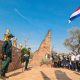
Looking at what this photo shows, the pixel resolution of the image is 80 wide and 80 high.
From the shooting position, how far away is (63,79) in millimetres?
14164

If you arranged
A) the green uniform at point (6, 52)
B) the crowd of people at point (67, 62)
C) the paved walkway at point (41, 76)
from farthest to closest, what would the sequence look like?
1. the crowd of people at point (67, 62)
2. the paved walkway at point (41, 76)
3. the green uniform at point (6, 52)

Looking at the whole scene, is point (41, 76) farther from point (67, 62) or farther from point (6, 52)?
point (67, 62)

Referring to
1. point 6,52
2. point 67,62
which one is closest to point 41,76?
point 6,52

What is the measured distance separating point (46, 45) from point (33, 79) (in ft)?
70.4

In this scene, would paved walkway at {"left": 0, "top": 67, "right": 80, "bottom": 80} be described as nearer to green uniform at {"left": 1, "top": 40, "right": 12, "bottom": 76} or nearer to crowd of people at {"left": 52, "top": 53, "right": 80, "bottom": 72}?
green uniform at {"left": 1, "top": 40, "right": 12, "bottom": 76}

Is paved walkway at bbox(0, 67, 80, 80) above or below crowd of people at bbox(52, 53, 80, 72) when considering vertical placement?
below

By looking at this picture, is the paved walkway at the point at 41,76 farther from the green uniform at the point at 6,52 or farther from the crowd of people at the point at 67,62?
the crowd of people at the point at 67,62

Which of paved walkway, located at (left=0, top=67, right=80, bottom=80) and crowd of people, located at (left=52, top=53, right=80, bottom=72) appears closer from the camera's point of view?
paved walkway, located at (left=0, top=67, right=80, bottom=80)

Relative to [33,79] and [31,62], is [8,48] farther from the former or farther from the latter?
[31,62]

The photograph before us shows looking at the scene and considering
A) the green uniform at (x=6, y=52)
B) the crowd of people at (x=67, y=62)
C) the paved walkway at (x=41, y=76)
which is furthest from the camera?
the crowd of people at (x=67, y=62)

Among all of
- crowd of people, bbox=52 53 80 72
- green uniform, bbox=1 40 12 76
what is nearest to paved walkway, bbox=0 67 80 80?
green uniform, bbox=1 40 12 76

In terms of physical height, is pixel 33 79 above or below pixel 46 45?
below


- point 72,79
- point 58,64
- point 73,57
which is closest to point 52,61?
point 58,64

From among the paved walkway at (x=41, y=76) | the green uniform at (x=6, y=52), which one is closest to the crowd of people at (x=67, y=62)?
the paved walkway at (x=41, y=76)
